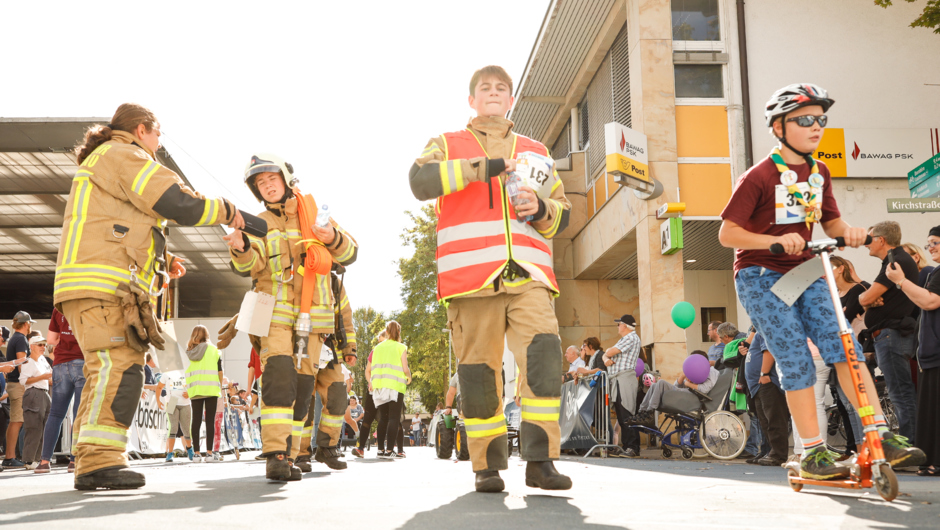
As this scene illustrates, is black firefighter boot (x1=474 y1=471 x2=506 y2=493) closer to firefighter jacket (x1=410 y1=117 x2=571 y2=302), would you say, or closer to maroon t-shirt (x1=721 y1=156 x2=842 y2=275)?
firefighter jacket (x1=410 y1=117 x2=571 y2=302)

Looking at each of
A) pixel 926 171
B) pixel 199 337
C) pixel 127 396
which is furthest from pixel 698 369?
pixel 127 396

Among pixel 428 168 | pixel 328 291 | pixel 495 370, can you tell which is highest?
pixel 428 168

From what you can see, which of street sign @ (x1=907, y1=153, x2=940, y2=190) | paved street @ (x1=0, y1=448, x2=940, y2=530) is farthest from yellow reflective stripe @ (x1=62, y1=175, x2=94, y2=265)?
street sign @ (x1=907, y1=153, x2=940, y2=190)

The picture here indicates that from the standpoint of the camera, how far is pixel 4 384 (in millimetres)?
11500

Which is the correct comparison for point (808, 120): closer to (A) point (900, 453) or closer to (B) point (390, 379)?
(A) point (900, 453)

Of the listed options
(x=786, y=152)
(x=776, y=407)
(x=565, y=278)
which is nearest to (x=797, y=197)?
(x=786, y=152)

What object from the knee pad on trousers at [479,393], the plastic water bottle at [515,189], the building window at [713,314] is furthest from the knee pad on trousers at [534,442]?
the building window at [713,314]

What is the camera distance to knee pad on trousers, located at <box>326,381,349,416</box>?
7.98 m

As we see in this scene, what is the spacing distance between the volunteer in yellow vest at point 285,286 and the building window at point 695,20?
44.6 ft

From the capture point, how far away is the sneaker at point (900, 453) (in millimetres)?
3752

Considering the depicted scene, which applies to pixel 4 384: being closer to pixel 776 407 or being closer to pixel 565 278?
pixel 776 407

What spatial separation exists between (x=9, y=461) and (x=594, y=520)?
9358mm

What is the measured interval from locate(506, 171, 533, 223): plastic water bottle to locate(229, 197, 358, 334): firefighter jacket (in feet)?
6.96

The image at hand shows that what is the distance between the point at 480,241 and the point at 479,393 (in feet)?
2.71
